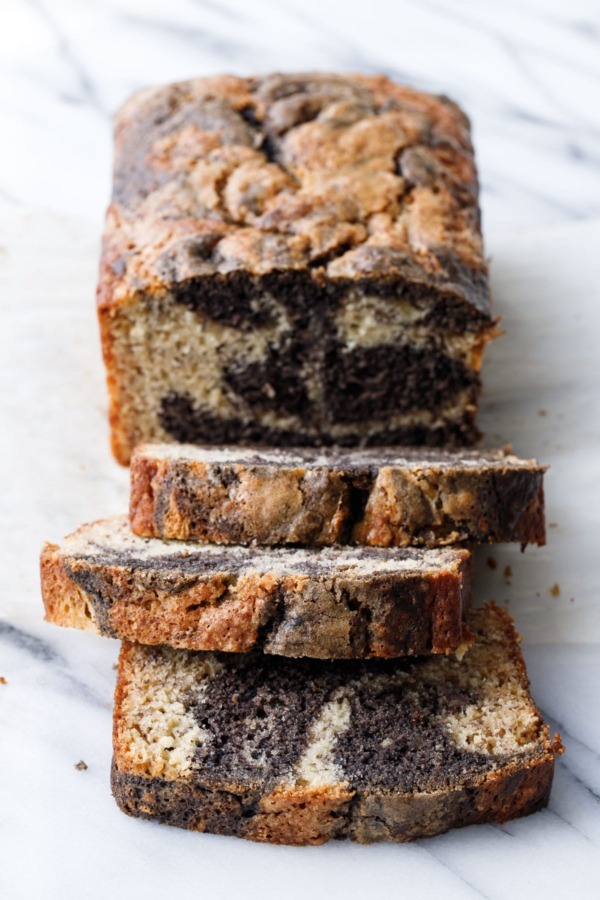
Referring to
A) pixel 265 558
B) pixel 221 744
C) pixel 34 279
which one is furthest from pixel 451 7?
pixel 221 744

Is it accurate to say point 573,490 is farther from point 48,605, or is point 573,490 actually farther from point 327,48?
point 327,48

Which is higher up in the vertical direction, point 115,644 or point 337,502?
point 337,502

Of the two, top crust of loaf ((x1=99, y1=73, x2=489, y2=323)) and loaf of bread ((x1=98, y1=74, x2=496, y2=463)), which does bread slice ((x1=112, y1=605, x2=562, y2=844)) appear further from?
top crust of loaf ((x1=99, y1=73, x2=489, y2=323))

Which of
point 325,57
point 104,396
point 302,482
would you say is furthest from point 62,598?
point 325,57

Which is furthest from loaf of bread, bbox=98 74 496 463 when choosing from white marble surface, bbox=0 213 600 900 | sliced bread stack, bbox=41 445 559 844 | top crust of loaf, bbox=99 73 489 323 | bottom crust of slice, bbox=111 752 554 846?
bottom crust of slice, bbox=111 752 554 846

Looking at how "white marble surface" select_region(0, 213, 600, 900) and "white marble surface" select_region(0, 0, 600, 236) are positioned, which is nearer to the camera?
"white marble surface" select_region(0, 213, 600, 900)

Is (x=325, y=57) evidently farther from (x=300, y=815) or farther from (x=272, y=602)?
(x=300, y=815)

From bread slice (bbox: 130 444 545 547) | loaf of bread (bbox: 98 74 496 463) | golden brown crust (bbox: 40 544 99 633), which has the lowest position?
golden brown crust (bbox: 40 544 99 633)
